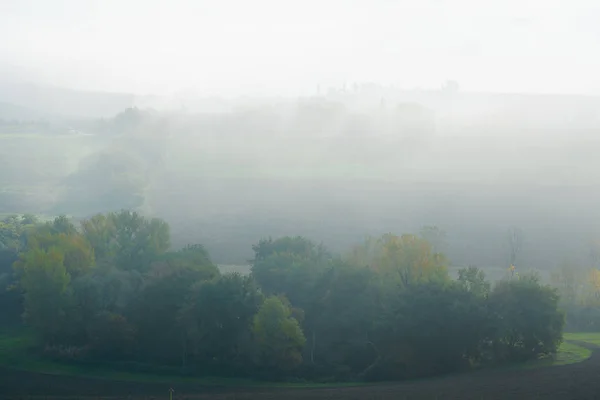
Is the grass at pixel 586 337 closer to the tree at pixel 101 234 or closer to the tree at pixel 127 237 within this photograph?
the tree at pixel 127 237

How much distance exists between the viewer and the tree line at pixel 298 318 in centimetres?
4284

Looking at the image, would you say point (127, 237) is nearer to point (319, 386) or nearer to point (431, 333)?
point (319, 386)

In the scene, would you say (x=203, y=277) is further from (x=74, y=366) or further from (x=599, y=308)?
(x=599, y=308)

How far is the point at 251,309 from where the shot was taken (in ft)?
152

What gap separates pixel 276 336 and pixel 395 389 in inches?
365

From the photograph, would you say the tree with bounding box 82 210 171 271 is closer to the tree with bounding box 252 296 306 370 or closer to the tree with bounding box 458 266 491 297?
the tree with bounding box 252 296 306 370

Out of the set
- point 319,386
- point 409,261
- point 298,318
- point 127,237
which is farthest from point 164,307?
point 127,237

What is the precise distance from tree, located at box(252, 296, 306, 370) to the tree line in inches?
2.6

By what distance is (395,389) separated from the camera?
36.6 metres

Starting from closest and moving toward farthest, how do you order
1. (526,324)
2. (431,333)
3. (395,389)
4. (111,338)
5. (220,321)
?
(395,389) < (431,333) < (526,324) < (220,321) < (111,338)

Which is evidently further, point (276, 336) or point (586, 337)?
point (586, 337)

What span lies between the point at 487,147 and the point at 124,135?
67.3m

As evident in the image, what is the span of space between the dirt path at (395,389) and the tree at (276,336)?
4.71 metres

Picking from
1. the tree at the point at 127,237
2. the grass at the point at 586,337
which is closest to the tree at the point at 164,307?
the tree at the point at 127,237
